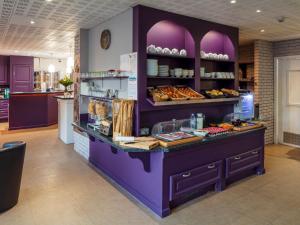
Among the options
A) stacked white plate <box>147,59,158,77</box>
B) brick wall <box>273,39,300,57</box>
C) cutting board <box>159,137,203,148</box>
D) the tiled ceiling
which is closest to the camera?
cutting board <box>159,137,203,148</box>

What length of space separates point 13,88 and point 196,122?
8469 mm

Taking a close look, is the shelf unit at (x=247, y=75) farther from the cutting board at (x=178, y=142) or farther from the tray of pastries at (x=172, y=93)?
the cutting board at (x=178, y=142)

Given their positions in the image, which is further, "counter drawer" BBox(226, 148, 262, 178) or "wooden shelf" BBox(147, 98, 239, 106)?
"counter drawer" BBox(226, 148, 262, 178)

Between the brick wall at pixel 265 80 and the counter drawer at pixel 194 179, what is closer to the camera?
the counter drawer at pixel 194 179

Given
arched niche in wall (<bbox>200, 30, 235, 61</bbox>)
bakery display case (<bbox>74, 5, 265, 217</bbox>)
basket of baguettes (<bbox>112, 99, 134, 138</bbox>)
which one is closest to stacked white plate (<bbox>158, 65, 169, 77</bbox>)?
bakery display case (<bbox>74, 5, 265, 217</bbox>)

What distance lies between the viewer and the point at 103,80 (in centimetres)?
432

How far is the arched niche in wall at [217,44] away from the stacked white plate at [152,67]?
4.00 ft

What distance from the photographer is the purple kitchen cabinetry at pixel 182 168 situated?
9.58 feet

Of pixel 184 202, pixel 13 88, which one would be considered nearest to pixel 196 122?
pixel 184 202

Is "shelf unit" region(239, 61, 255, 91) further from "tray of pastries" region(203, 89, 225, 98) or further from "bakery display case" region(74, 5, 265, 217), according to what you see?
"tray of pastries" region(203, 89, 225, 98)

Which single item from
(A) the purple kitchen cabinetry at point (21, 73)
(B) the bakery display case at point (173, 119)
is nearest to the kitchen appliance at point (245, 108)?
(B) the bakery display case at point (173, 119)

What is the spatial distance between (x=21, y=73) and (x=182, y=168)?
898cm

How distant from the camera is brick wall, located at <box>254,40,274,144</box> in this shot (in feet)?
18.9

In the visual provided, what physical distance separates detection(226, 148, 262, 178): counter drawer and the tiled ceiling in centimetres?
206
